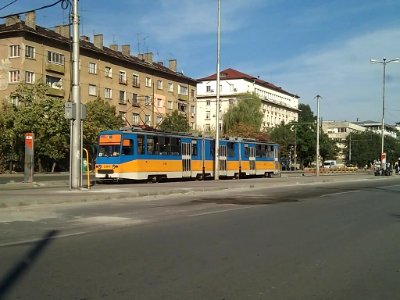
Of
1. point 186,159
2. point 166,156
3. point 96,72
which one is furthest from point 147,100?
point 166,156

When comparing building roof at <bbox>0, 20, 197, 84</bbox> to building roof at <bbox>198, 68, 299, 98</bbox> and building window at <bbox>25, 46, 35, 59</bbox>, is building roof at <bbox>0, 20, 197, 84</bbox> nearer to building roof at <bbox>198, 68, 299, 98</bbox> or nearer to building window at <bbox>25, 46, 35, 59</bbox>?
building window at <bbox>25, 46, 35, 59</bbox>

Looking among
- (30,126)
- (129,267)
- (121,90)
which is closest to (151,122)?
(121,90)

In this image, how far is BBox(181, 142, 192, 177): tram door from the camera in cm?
3450

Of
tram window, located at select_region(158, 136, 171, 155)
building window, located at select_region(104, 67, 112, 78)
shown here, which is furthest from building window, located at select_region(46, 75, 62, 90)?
tram window, located at select_region(158, 136, 171, 155)

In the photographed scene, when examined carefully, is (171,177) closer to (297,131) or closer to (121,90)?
(121,90)

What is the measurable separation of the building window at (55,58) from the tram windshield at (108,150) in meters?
30.0

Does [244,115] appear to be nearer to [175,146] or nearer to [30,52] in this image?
[30,52]

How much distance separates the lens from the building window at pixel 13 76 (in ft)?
174

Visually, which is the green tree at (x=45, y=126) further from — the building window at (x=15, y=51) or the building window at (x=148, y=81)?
the building window at (x=148, y=81)

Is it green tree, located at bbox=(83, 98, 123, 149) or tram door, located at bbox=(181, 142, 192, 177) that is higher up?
green tree, located at bbox=(83, 98, 123, 149)

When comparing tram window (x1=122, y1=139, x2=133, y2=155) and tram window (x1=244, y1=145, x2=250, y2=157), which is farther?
tram window (x1=244, y1=145, x2=250, y2=157)

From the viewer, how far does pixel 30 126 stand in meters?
47.2

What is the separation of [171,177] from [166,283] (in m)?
26.6

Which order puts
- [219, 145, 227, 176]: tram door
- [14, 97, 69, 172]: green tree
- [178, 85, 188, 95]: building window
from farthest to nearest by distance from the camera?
[178, 85, 188, 95]: building window, [14, 97, 69, 172]: green tree, [219, 145, 227, 176]: tram door
